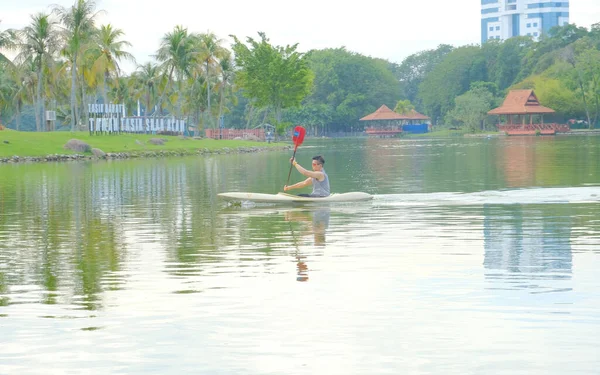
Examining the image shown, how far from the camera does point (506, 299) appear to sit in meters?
11.2

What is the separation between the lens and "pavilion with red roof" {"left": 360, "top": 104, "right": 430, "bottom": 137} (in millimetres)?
146625

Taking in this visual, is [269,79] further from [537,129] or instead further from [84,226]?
[84,226]

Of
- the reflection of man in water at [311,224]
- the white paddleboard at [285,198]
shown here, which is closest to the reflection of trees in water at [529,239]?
the reflection of man in water at [311,224]

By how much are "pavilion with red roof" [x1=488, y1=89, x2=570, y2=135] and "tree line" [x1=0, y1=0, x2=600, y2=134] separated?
9.23 ft

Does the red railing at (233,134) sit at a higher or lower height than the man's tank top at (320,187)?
higher

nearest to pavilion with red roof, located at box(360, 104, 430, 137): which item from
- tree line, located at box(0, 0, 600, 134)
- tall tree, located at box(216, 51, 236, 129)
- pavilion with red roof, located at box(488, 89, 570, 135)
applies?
tree line, located at box(0, 0, 600, 134)

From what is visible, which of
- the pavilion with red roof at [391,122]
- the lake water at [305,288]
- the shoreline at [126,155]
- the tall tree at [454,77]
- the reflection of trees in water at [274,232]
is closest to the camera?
the lake water at [305,288]

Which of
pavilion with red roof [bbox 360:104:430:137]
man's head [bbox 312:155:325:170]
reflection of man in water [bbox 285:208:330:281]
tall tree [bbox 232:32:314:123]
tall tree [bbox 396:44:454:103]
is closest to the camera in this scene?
reflection of man in water [bbox 285:208:330:281]

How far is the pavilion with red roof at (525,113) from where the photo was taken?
12603 cm

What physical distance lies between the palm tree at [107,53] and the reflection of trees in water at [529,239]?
58.4 metres

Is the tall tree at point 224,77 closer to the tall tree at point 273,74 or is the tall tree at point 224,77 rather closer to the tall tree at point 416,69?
the tall tree at point 273,74

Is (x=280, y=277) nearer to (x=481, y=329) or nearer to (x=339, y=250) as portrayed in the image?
(x=339, y=250)

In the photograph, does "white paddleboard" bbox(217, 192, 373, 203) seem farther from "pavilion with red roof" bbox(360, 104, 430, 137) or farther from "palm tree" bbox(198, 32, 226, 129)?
"pavilion with red roof" bbox(360, 104, 430, 137)

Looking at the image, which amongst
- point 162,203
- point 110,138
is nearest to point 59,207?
point 162,203
